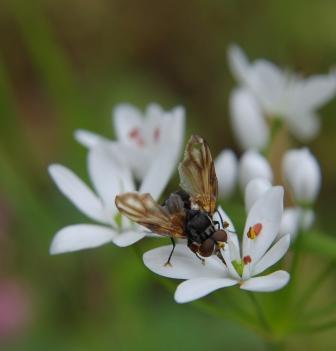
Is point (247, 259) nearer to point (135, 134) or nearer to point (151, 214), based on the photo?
point (151, 214)

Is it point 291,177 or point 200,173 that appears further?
point 291,177

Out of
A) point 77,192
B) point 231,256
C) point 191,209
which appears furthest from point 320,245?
point 77,192

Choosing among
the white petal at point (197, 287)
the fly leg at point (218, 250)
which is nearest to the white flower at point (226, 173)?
the fly leg at point (218, 250)

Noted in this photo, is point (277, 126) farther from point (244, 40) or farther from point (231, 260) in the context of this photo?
point (244, 40)

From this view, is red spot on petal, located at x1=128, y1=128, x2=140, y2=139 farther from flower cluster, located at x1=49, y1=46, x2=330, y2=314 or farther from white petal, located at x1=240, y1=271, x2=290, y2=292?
white petal, located at x1=240, y1=271, x2=290, y2=292

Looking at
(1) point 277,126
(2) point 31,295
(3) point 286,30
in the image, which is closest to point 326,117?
(3) point 286,30

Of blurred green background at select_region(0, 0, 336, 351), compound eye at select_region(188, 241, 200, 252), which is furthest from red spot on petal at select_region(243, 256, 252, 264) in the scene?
blurred green background at select_region(0, 0, 336, 351)
